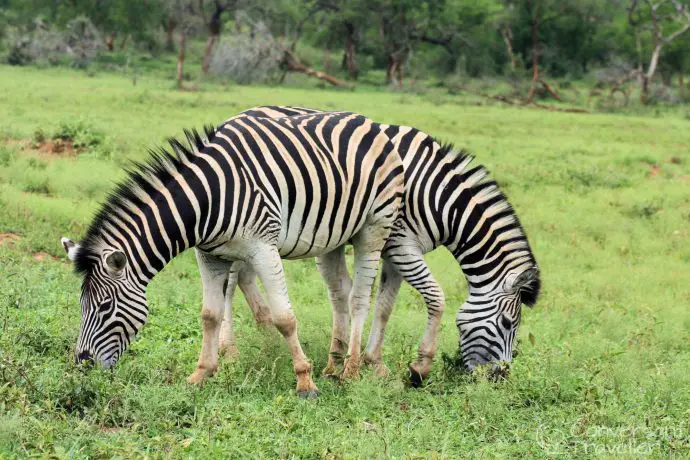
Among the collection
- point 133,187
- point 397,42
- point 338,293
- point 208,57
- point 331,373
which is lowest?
point 331,373

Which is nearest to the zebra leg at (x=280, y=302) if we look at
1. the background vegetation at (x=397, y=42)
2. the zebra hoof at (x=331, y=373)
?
the zebra hoof at (x=331, y=373)

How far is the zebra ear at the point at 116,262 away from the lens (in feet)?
15.9

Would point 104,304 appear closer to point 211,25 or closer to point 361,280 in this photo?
point 361,280

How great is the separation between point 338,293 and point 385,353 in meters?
0.66

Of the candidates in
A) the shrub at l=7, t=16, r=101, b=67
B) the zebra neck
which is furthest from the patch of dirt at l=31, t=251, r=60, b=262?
the shrub at l=7, t=16, r=101, b=67

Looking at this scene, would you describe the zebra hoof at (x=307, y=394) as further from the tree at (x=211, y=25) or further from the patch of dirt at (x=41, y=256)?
the tree at (x=211, y=25)

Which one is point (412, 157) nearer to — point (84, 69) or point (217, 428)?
point (217, 428)

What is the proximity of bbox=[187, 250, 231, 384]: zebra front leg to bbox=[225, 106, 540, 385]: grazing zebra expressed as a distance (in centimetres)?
84

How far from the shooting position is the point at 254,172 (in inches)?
212

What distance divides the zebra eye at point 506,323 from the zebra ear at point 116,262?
252 centimetres

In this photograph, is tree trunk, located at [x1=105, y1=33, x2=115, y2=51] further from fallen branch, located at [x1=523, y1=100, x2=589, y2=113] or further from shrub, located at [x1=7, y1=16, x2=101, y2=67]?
fallen branch, located at [x1=523, y1=100, x2=589, y2=113]

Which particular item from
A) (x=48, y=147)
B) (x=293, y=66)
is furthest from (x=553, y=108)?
(x=48, y=147)

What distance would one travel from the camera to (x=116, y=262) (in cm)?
490

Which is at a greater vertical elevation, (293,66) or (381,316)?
(293,66)
